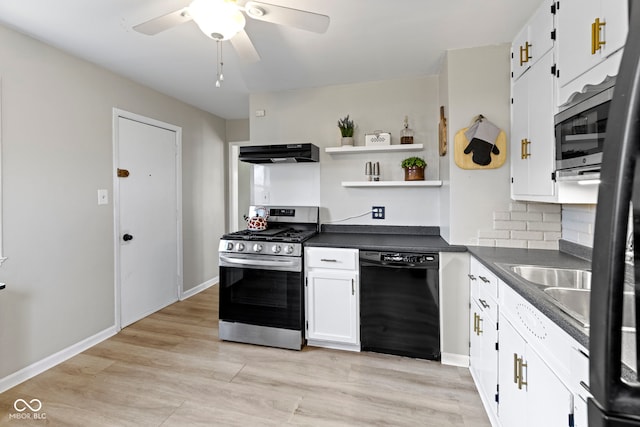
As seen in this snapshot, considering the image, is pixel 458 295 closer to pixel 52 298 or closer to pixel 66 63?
pixel 52 298

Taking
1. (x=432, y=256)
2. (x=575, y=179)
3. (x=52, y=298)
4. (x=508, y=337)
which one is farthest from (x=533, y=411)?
(x=52, y=298)

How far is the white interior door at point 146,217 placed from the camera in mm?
3072

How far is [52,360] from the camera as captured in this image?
7.94 feet

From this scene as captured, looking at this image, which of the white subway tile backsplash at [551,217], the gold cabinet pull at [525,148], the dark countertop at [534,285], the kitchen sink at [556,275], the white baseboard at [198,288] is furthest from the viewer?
the white baseboard at [198,288]

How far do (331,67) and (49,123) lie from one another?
2.23 m

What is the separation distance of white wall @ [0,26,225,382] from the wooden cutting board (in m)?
2.96

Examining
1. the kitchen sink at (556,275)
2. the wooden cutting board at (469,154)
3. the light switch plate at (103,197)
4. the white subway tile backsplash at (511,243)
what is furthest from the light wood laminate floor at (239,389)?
the wooden cutting board at (469,154)

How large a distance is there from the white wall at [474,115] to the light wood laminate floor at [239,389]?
3.64 feet

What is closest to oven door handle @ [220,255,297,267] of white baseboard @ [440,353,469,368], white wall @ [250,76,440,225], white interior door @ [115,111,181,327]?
white wall @ [250,76,440,225]

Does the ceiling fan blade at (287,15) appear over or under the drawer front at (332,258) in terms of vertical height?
over

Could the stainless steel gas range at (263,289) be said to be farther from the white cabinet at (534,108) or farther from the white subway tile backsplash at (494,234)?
the white cabinet at (534,108)

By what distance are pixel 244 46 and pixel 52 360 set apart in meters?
2.64

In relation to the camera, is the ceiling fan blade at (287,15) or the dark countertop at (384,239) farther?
the dark countertop at (384,239)

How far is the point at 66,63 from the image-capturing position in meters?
2.53
